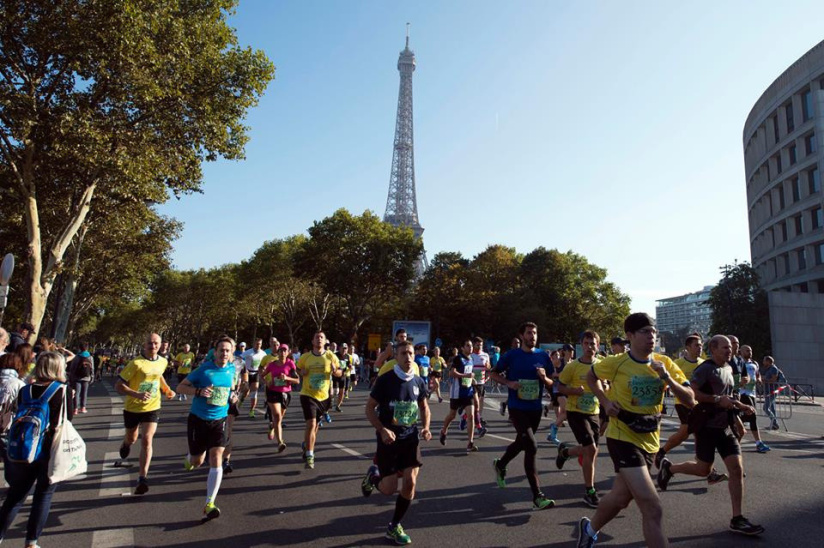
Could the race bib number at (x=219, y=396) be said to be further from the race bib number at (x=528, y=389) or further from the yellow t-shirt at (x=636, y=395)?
the yellow t-shirt at (x=636, y=395)

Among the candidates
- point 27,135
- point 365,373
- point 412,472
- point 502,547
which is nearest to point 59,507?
point 412,472

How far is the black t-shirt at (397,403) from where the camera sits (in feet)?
17.7

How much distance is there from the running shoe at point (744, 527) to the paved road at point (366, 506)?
0.31 ft

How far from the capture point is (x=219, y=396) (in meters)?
6.50

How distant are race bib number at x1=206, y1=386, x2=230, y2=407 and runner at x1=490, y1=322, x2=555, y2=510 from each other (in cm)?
306

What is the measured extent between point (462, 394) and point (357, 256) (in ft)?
101

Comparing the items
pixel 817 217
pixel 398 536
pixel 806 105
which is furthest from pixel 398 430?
pixel 806 105

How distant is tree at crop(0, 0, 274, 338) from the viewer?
15.3m

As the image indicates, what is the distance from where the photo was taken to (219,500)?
6.52 metres

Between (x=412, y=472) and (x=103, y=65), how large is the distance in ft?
49.4

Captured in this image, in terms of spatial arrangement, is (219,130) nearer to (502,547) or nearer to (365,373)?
(502,547)

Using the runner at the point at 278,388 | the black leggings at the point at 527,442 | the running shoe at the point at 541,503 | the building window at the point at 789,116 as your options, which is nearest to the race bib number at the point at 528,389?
the black leggings at the point at 527,442

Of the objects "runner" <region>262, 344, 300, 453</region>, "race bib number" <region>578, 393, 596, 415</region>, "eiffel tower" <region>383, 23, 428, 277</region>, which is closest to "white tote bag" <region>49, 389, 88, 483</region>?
"runner" <region>262, 344, 300, 453</region>

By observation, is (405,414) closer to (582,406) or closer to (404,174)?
(582,406)
